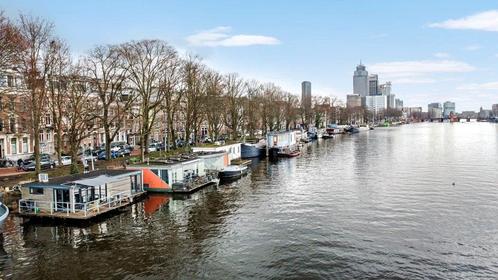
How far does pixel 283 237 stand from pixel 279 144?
6877cm

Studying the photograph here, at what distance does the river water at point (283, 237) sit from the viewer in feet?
90.9

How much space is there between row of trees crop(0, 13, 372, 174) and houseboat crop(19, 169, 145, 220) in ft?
36.9

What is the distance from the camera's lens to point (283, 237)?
34375mm

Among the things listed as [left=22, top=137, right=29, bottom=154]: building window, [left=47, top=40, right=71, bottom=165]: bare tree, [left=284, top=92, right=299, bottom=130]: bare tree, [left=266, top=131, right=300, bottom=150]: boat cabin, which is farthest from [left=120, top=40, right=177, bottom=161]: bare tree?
[left=284, top=92, right=299, bottom=130]: bare tree

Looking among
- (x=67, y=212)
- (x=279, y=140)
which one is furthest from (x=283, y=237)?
(x=279, y=140)

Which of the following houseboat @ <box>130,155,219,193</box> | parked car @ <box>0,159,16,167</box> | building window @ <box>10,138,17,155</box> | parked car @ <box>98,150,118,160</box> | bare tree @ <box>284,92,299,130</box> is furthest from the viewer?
bare tree @ <box>284,92,299,130</box>

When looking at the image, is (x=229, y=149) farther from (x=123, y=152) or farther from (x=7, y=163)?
(x=7, y=163)

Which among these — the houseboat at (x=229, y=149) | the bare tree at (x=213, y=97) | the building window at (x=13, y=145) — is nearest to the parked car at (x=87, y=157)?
the building window at (x=13, y=145)

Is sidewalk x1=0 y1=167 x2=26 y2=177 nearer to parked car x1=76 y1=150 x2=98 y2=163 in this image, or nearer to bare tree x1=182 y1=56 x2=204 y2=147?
parked car x1=76 y1=150 x2=98 y2=163

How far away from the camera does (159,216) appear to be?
4112cm

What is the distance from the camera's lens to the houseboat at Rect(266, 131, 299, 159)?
9675cm

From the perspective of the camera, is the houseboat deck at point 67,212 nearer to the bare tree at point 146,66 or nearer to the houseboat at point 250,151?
the bare tree at point 146,66

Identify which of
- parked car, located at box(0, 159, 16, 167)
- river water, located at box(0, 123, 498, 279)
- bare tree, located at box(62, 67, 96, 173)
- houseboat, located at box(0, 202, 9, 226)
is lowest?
river water, located at box(0, 123, 498, 279)

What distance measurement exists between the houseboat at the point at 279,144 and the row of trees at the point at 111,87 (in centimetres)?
1265
